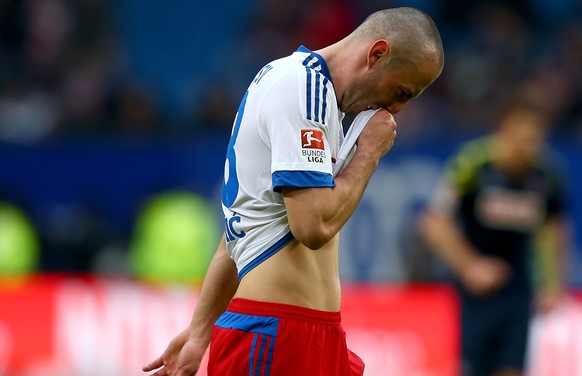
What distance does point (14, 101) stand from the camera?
Answer: 1427cm

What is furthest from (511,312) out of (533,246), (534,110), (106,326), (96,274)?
(96,274)

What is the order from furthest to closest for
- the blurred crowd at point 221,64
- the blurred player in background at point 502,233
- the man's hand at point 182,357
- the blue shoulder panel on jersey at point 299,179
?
the blurred crowd at point 221,64, the blurred player in background at point 502,233, the man's hand at point 182,357, the blue shoulder panel on jersey at point 299,179

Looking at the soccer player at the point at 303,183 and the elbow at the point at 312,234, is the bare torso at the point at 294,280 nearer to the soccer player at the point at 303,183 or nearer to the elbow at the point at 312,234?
the soccer player at the point at 303,183

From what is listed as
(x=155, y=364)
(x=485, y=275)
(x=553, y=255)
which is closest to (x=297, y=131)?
(x=155, y=364)

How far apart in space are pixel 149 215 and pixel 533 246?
5858mm

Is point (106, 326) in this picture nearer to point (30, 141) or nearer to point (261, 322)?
point (30, 141)

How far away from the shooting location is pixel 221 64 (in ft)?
48.8

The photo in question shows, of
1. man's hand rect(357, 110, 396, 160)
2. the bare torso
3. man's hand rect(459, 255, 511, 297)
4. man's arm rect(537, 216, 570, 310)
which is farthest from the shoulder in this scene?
man's arm rect(537, 216, 570, 310)

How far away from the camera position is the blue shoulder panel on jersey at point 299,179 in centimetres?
372

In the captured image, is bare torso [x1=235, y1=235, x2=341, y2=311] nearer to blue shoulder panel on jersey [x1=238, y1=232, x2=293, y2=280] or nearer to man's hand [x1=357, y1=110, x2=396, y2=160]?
blue shoulder panel on jersey [x1=238, y1=232, x2=293, y2=280]

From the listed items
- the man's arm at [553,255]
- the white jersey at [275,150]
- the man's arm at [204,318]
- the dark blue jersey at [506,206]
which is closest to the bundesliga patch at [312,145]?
the white jersey at [275,150]

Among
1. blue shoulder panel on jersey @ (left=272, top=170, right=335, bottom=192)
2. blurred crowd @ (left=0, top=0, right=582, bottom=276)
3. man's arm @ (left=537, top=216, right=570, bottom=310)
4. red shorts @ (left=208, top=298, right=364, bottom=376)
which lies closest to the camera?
blue shoulder panel on jersey @ (left=272, top=170, right=335, bottom=192)

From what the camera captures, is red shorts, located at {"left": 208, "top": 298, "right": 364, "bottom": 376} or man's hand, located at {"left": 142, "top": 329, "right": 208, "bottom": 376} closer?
red shorts, located at {"left": 208, "top": 298, "right": 364, "bottom": 376}

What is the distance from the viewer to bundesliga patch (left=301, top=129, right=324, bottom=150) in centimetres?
373
